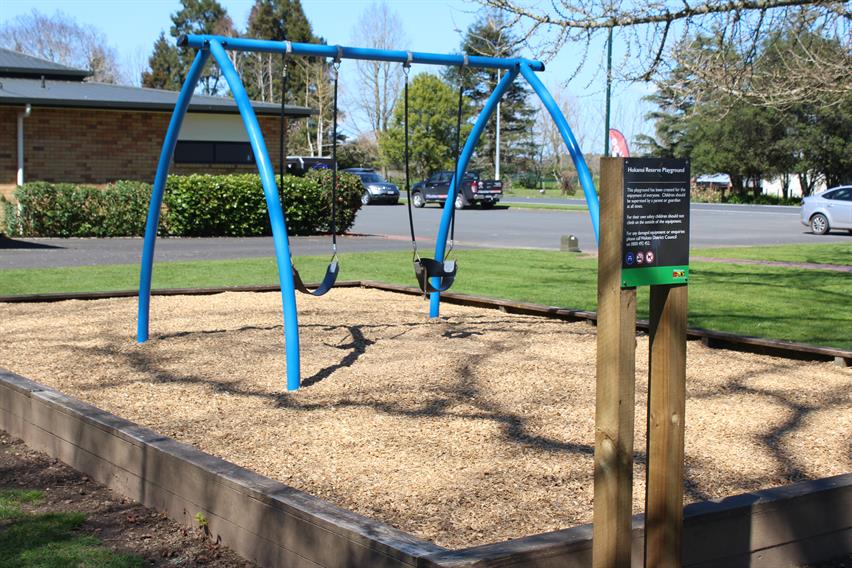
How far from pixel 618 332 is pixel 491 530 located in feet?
4.53

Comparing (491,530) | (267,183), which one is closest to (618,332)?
(491,530)

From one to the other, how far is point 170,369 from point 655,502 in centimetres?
502

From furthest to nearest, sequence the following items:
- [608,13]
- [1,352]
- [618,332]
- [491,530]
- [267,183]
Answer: [608,13] < [1,352] < [267,183] < [491,530] < [618,332]

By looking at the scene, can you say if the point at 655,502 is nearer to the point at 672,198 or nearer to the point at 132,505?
the point at 672,198

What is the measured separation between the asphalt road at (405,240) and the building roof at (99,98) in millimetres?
4189

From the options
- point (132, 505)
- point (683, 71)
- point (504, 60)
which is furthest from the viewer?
point (683, 71)

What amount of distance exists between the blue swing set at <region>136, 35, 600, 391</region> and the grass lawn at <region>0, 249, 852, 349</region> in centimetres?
258

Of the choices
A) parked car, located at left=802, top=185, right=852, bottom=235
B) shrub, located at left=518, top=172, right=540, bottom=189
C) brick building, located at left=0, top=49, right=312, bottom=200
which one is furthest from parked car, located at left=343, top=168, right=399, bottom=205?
shrub, located at left=518, top=172, right=540, bottom=189

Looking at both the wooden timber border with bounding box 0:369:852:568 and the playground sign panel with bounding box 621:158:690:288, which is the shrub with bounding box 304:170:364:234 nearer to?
the wooden timber border with bounding box 0:369:852:568

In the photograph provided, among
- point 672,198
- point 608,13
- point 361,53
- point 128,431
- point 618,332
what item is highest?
point 608,13

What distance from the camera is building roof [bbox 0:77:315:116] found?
24812 millimetres

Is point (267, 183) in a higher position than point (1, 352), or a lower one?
higher

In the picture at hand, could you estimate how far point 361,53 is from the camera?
27.2 ft

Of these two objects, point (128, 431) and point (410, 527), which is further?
point (128, 431)
